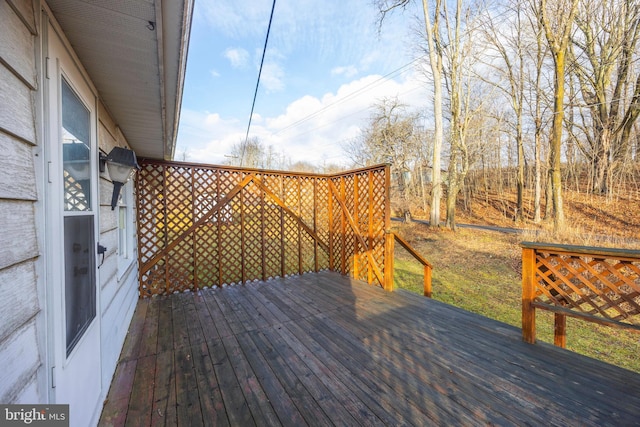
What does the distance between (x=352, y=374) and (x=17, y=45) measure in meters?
2.47

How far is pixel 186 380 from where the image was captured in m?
1.91

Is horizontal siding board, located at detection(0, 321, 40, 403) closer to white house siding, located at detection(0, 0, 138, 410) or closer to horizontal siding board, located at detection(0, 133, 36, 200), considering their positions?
white house siding, located at detection(0, 0, 138, 410)

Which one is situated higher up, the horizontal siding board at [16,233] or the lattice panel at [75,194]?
the lattice panel at [75,194]

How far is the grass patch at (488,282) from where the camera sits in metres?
2.95

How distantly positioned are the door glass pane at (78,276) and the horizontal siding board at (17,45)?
2.06 ft

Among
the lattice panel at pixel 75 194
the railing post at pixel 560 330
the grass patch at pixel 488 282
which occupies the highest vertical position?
the lattice panel at pixel 75 194

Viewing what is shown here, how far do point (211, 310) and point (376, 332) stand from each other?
2.02 m

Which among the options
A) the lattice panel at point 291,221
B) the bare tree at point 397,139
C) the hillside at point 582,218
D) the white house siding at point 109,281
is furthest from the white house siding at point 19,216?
the bare tree at point 397,139

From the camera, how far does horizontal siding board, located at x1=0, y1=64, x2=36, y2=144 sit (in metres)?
0.79

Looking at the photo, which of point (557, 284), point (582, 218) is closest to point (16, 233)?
point (557, 284)

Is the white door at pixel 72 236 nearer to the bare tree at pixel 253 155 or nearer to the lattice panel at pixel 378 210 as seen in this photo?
the lattice panel at pixel 378 210

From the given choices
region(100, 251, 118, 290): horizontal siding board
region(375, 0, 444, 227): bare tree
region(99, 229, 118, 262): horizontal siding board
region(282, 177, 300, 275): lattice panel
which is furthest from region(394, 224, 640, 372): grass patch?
region(99, 229, 118, 262): horizontal siding board

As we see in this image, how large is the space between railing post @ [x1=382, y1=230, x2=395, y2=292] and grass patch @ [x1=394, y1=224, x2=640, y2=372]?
4.10ft

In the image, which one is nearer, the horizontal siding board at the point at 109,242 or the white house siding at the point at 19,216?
the white house siding at the point at 19,216
